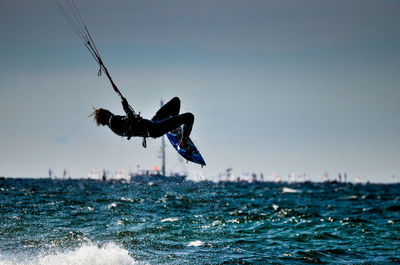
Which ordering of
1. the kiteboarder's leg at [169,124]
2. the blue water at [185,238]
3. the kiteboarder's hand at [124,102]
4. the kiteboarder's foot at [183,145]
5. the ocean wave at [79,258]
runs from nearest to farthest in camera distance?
1. the kiteboarder's hand at [124,102]
2. the kiteboarder's leg at [169,124]
3. the kiteboarder's foot at [183,145]
4. the ocean wave at [79,258]
5. the blue water at [185,238]

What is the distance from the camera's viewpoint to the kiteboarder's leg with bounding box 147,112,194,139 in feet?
34.1

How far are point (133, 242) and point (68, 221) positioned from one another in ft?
18.1

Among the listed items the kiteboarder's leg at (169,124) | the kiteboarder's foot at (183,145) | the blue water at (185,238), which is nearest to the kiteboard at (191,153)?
the kiteboarder's foot at (183,145)

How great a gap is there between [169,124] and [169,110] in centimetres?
65

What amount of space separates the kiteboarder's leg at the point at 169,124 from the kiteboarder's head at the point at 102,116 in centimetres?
96

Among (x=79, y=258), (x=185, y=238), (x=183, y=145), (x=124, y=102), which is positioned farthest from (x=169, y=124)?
(x=185, y=238)

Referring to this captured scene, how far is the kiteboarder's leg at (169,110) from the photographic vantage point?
36.0ft

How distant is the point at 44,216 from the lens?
20703mm

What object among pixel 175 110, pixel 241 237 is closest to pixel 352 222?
pixel 241 237

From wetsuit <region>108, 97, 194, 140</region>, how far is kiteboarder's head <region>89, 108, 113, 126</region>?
0.14m

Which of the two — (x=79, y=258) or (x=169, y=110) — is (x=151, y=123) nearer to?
(x=169, y=110)

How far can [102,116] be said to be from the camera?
1034 cm

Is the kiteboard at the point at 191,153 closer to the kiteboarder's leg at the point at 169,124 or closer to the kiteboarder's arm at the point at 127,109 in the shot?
the kiteboarder's leg at the point at 169,124

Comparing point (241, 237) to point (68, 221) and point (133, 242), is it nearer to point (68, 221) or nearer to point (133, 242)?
point (133, 242)
